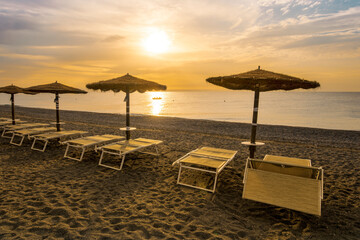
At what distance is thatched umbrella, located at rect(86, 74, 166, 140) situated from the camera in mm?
5895

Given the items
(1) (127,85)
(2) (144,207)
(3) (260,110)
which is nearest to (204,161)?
(2) (144,207)

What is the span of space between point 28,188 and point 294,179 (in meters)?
4.75

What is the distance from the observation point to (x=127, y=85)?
240 inches

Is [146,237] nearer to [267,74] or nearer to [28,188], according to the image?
[28,188]

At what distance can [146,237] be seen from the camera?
8.61ft

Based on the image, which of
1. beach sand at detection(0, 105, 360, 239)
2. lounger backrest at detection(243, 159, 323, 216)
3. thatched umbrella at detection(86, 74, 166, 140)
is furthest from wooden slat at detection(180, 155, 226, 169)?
thatched umbrella at detection(86, 74, 166, 140)

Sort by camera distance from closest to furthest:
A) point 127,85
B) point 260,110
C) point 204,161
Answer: point 204,161 < point 127,85 < point 260,110

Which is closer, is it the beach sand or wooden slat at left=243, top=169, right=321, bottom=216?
the beach sand

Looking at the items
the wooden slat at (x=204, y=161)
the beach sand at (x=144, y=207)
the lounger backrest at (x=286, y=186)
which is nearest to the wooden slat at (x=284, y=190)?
the lounger backrest at (x=286, y=186)

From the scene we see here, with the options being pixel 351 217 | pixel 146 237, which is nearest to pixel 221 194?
pixel 146 237

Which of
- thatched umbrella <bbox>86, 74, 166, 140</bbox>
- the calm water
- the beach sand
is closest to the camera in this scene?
the beach sand

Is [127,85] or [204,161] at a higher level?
[127,85]

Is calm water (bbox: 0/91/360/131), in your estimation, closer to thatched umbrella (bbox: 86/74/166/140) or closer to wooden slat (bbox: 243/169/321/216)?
thatched umbrella (bbox: 86/74/166/140)

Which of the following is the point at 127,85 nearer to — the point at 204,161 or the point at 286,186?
the point at 204,161
